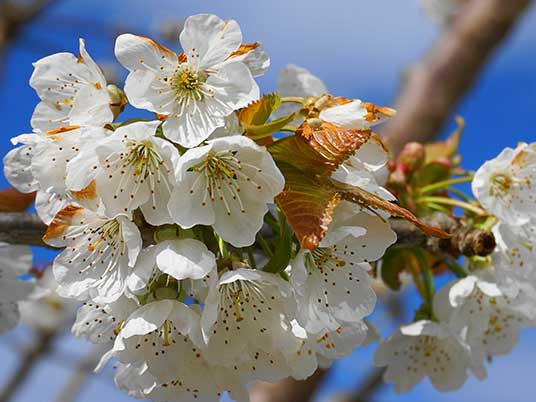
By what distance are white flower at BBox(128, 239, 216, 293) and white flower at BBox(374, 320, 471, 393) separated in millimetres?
583

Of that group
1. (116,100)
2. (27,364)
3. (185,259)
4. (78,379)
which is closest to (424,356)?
(185,259)

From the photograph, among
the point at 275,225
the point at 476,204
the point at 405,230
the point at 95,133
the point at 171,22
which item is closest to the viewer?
the point at 95,133

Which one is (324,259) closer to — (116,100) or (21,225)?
(116,100)

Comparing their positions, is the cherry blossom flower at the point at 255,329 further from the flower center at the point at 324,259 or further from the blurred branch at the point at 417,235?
the blurred branch at the point at 417,235

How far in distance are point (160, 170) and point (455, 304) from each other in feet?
2.13

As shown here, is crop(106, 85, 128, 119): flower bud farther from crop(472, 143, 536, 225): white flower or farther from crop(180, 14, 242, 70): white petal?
crop(472, 143, 536, 225): white flower

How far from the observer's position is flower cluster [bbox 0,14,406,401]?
97cm

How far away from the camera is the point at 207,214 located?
982 millimetres

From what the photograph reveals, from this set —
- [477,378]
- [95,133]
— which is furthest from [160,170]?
[477,378]

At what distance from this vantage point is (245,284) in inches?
40.5

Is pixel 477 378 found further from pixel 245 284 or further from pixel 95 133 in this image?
pixel 95 133

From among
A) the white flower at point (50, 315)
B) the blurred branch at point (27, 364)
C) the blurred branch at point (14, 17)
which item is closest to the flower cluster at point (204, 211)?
the blurred branch at point (27, 364)

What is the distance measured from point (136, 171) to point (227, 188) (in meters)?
0.13

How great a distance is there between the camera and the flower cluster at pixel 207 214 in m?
0.97
